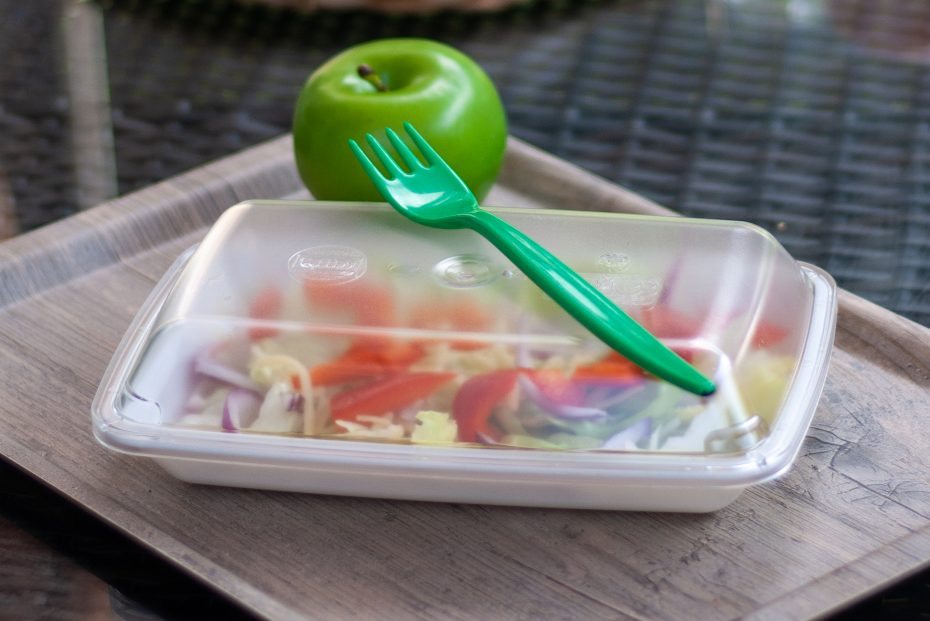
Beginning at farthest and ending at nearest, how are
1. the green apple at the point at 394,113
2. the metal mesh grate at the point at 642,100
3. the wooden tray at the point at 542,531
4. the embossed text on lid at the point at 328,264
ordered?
the metal mesh grate at the point at 642,100 < the green apple at the point at 394,113 < the embossed text on lid at the point at 328,264 < the wooden tray at the point at 542,531

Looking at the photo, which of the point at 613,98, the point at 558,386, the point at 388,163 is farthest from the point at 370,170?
the point at 613,98

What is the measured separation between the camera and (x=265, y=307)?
0.67 metres

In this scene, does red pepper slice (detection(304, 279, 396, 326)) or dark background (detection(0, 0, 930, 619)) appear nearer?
red pepper slice (detection(304, 279, 396, 326))

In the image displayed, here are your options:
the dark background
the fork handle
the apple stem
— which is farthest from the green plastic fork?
the dark background

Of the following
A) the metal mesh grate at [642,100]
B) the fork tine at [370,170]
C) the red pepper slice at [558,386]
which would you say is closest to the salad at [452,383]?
the red pepper slice at [558,386]

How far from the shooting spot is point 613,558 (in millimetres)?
598

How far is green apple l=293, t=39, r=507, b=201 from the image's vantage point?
0.86 meters

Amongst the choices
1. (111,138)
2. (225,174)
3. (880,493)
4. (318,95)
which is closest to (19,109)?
(111,138)

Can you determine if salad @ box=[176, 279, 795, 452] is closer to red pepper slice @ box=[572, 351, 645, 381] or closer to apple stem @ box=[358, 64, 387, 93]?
red pepper slice @ box=[572, 351, 645, 381]

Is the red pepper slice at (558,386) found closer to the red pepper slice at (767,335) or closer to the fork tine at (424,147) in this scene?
the red pepper slice at (767,335)

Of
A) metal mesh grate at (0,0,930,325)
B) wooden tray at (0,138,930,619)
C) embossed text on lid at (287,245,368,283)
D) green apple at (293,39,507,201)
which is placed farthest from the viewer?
metal mesh grate at (0,0,930,325)

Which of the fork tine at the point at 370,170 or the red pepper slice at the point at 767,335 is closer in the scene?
the red pepper slice at the point at 767,335

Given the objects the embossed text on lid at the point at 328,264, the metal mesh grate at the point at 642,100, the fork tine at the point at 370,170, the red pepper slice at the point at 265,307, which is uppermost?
the fork tine at the point at 370,170

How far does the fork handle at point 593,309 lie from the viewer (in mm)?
601
